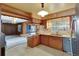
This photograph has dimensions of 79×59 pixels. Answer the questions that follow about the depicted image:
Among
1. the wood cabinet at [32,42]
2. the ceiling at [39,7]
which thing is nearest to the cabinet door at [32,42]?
the wood cabinet at [32,42]

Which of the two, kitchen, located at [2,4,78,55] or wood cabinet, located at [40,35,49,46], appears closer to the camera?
kitchen, located at [2,4,78,55]

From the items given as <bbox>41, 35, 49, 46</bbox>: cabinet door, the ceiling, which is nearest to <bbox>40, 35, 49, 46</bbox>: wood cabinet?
<bbox>41, 35, 49, 46</bbox>: cabinet door

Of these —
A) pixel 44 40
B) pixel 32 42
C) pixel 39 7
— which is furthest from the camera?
pixel 44 40

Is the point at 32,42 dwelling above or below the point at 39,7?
below

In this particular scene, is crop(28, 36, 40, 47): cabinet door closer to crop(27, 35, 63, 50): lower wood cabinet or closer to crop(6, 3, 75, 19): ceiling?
crop(27, 35, 63, 50): lower wood cabinet

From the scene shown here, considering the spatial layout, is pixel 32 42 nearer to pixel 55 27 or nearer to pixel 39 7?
pixel 55 27

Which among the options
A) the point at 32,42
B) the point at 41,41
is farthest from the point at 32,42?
the point at 41,41

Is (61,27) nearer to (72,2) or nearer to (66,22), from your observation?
(66,22)

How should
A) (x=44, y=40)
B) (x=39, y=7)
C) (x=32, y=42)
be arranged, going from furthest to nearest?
(x=44, y=40)
(x=32, y=42)
(x=39, y=7)

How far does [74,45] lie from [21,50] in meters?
0.70

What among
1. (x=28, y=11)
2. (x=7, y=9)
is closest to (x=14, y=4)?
(x=7, y=9)

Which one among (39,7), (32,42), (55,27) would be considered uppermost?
(39,7)

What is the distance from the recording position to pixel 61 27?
111cm

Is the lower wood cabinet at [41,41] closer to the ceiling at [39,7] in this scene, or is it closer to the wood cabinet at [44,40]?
the wood cabinet at [44,40]
